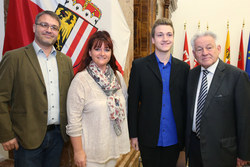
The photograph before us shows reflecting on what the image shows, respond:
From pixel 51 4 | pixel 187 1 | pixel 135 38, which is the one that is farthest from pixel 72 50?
pixel 187 1

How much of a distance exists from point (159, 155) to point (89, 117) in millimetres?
788

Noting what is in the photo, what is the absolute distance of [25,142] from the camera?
51.4 inches

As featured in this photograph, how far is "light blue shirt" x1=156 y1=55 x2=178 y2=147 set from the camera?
5.28ft

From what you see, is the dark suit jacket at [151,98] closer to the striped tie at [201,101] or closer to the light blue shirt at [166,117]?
the light blue shirt at [166,117]

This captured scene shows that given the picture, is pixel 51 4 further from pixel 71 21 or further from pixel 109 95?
pixel 109 95

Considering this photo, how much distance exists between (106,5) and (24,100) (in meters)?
1.57

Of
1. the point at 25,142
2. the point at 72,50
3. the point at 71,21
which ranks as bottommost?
the point at 25,142

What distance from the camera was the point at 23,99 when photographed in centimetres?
130

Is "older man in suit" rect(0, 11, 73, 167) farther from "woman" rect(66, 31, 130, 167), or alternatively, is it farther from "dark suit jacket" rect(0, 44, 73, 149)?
"woman" rect(66, 31, 130, 167)

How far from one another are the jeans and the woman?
10.3 inches

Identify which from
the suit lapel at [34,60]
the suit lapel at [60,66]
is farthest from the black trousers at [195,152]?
the suit lapel at [34,60]

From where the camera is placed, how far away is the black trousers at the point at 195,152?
5.22 ft

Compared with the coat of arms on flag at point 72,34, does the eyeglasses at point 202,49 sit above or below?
below

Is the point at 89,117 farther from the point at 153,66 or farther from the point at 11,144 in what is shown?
the point at 153,66
